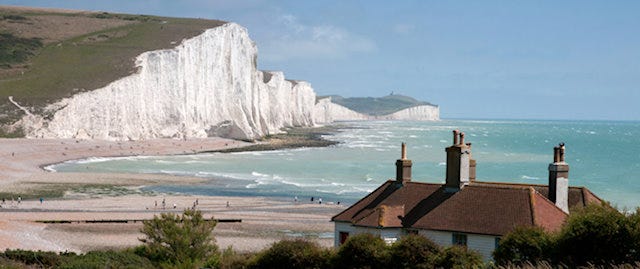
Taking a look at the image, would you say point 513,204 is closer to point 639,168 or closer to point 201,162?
point 201,162

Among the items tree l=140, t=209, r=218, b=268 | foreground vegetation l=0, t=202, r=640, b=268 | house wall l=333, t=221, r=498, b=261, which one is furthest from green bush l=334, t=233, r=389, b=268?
tree l=140, t=209, r=218, b=268

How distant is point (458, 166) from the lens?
18547 mm

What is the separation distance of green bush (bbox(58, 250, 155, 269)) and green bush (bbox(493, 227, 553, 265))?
24.4ft

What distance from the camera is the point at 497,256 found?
1533 centimetres

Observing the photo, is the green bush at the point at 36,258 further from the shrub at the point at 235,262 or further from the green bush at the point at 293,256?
the green bush at the point at 293,256

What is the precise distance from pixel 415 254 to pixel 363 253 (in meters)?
1.02

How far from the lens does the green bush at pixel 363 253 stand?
15237mm

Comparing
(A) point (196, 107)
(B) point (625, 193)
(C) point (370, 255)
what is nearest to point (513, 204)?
(C) point (370, 255)

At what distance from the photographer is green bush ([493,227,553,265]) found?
14930 millimetres

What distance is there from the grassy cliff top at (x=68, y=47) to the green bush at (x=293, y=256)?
268 feet

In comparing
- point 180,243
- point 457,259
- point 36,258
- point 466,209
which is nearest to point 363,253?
point 457,259

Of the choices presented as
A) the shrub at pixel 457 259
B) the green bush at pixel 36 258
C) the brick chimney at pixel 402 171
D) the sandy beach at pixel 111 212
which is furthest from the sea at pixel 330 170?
the shrub at pixel 457 259

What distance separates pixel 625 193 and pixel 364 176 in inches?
798

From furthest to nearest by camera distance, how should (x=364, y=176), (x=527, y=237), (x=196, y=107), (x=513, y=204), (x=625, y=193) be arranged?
(x=196, y=107) → (x=364, y=176) → (x=625, y=193) → (x=513, y=204) → (x=527, y=237)
